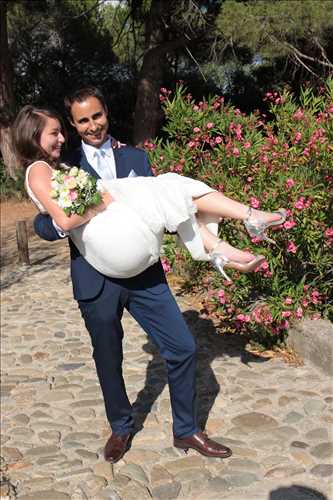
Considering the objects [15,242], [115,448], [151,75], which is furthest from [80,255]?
[151,75]

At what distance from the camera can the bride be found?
9.77 ft

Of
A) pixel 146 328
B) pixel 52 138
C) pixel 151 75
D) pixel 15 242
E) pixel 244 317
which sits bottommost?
pixel 15 242

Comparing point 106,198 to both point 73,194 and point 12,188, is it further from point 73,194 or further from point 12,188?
point 12,188

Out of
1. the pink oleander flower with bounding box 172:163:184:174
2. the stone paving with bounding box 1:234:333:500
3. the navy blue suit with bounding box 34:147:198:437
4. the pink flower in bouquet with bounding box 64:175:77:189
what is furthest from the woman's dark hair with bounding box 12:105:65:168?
the pink oleander flower with bounding box 172:163:184:174

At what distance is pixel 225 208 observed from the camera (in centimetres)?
307

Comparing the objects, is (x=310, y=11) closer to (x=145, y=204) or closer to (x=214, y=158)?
(x=214, y=158)

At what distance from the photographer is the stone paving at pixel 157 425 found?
3367mm

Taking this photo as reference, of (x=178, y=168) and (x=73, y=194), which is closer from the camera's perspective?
(x=73, y=194)

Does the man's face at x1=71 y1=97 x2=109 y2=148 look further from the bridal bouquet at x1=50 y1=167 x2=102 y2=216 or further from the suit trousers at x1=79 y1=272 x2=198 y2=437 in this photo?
the suit trousers at x1=79 y1=272 x2=198 y2=437

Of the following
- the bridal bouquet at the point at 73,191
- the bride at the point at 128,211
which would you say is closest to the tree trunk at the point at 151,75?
the bride at the point at 128,211

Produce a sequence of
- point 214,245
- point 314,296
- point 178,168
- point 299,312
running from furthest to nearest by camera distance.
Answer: point 178,168 < point 314,296 < point 299,312 < point 214,245

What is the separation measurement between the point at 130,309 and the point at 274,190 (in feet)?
5.53

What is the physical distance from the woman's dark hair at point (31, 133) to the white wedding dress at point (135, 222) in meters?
0.08

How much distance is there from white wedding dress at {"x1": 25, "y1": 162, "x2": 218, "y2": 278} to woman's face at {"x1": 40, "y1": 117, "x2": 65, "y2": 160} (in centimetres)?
10
